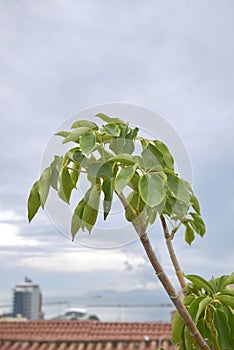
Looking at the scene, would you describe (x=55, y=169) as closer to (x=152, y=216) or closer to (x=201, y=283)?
(x=152, y=216)

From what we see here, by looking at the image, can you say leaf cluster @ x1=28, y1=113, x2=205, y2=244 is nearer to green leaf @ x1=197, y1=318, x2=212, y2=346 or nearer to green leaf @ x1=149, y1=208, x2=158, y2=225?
green leaf @ x1=149, y1=208, x2=158, y2=225

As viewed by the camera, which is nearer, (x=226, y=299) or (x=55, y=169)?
(x=55, y=169)

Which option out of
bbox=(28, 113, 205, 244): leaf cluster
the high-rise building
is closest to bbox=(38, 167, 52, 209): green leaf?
bbox=(28, 113, 205, 244): leaf cluster

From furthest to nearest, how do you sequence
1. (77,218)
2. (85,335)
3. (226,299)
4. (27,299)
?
(27,299) → (85,335) → (226,299) → (77,218)

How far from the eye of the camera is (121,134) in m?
0.65

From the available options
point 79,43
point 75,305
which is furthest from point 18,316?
point 79,43

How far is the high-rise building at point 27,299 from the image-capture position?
5.26m

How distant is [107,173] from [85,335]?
2371 millimetres

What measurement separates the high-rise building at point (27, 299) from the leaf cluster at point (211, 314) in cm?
461

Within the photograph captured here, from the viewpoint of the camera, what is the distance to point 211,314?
2.56 ft

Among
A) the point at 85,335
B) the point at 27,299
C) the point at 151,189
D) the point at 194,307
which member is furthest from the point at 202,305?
the point at 27,299

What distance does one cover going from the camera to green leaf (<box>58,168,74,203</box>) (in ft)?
2.14

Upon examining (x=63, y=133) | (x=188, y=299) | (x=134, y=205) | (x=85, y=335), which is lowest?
(x=85, y=335)

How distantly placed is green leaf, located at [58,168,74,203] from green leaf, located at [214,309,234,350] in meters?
0.28
